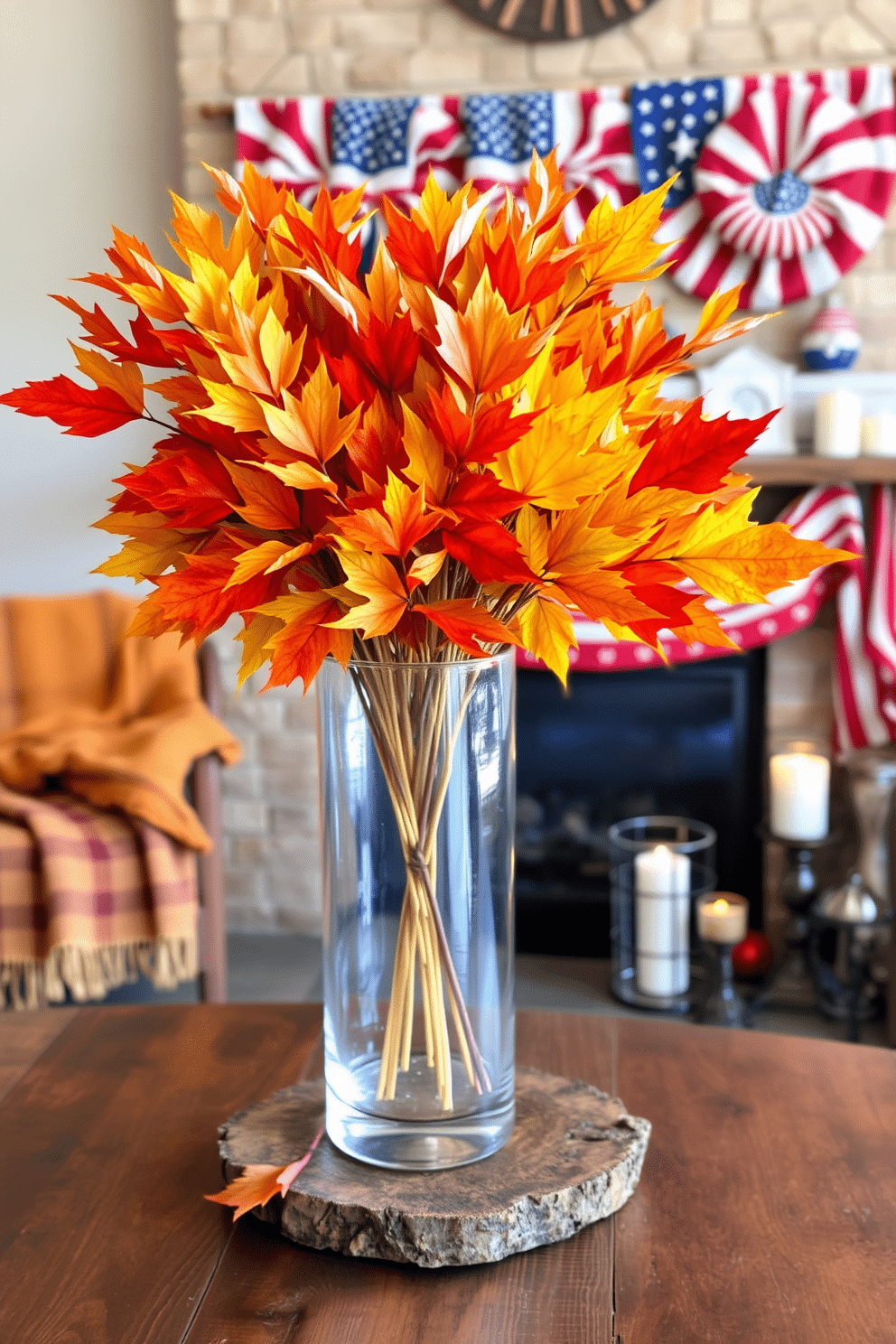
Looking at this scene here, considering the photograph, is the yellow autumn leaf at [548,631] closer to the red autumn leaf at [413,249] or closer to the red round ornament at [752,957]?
the red autumn leaf at [413,249]

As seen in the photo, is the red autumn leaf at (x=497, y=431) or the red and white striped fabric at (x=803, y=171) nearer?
the red autumn leaf at (x=497, y=431)

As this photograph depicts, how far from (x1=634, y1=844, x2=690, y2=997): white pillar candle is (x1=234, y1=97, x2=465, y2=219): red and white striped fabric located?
136cm

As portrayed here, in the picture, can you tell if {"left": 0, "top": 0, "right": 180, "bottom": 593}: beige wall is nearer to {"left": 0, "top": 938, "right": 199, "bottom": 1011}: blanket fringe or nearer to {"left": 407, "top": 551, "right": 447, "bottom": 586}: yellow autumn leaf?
{"left": 0, "top": 938, "right": 199, "bottom": 1011}: blanket fringe

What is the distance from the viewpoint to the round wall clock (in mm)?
2377

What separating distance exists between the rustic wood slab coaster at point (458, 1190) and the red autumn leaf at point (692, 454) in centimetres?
40

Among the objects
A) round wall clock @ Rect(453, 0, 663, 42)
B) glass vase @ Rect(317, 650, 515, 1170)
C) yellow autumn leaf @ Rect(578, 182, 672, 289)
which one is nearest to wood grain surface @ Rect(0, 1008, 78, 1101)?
glass vase @ Rect(317, 650, 515, 1170)

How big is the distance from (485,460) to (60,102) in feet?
8.84

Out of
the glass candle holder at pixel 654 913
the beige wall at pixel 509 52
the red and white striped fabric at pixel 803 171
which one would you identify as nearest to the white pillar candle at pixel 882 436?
the beige wall at pixel 509 52

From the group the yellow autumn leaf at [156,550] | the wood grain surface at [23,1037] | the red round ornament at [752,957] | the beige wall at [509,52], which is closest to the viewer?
the yellow autumn leaf at [156,550]

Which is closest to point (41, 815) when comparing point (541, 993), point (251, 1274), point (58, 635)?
point (58, 635)

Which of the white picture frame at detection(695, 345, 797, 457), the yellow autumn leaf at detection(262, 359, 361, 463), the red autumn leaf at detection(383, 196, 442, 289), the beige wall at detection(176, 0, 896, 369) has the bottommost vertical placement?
the yellow autumn leaf at detection(262, 359, 361, 463)

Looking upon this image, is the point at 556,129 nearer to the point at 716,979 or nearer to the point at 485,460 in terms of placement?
the point at 716,979

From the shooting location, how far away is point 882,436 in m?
2.36

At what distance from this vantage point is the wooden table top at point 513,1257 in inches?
25.7
